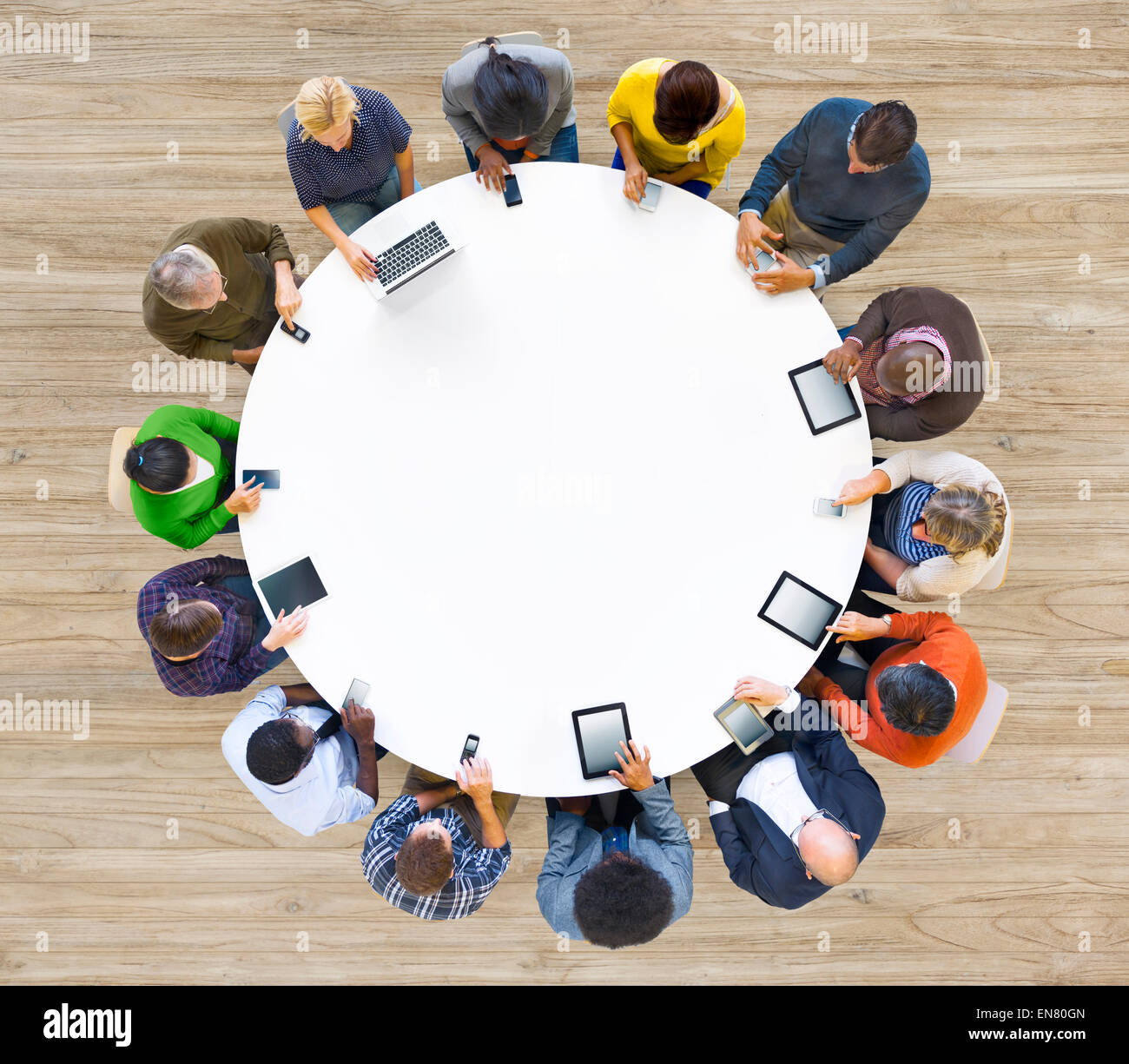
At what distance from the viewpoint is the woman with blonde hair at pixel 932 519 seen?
2.05 metres

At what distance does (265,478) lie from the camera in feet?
7.53

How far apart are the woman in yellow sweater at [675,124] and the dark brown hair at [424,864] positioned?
2143 millimetres

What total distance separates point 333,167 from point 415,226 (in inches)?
13.8

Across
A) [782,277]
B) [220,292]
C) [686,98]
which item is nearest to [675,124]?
[686,98]

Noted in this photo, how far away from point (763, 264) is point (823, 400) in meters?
0.49

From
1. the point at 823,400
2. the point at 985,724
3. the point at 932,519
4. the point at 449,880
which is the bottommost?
the point at 449,880

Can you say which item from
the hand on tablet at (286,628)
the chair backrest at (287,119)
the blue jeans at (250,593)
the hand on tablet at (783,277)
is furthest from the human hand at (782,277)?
the blue jeans at (250,593)

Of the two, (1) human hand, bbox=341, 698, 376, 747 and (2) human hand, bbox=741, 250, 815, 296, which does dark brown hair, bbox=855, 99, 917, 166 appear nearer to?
(2) human hand, bbox=741, 250, 815, 296

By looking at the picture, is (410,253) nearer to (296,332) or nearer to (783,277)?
(296,332)

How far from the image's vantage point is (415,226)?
2332mm

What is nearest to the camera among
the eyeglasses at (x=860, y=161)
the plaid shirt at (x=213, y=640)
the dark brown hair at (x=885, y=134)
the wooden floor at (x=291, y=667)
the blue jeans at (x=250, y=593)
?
the dark brown hair at (x=885, y=134)

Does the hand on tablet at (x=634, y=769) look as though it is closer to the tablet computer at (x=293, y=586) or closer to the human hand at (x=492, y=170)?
the tablet computer at (x=293, y=586)

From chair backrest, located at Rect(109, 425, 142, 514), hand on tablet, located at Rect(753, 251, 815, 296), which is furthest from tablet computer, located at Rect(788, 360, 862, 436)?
chair backrest, located at Rect(109, 425, 142, 514)
